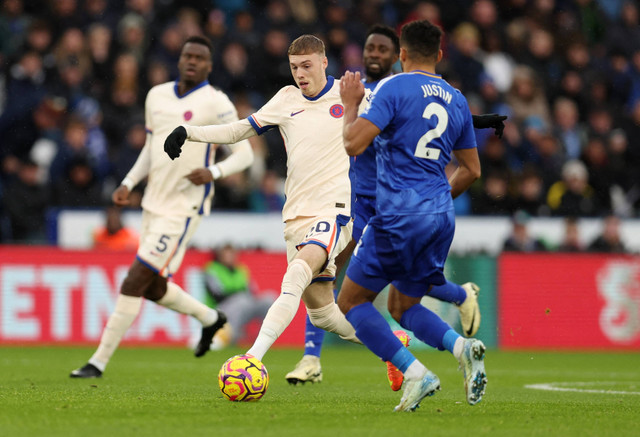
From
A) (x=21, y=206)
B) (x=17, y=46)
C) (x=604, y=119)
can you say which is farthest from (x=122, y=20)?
(x=604, y=119)

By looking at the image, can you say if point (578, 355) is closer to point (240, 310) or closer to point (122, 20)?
point (240, 310)

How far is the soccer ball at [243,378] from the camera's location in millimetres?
6297

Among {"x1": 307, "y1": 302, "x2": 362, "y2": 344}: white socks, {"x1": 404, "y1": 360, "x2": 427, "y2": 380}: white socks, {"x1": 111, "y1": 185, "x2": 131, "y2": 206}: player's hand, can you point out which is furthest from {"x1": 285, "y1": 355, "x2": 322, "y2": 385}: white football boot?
{"x1": 404, "y1": 360, "x2": 427, "y2": 380}: white socks

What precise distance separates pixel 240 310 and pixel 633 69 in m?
9.61

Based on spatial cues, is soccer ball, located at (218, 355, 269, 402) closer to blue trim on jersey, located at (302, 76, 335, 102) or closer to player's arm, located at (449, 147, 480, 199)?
player's arm, located at (449, 147, 480, 199)

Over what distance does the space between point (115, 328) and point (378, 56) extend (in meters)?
3.10

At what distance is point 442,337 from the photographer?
6.16 meters

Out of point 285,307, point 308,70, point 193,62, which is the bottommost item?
point 285,307

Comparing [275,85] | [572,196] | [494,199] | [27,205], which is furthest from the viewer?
[275,85]

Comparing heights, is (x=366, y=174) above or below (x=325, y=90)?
below

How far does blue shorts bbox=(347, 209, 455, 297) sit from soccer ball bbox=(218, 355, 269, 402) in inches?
31.5

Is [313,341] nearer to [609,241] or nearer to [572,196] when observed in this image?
[609,241]

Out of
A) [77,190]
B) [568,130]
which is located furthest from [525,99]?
[77,190]

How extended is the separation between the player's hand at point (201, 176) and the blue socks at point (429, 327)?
9.56 ft
